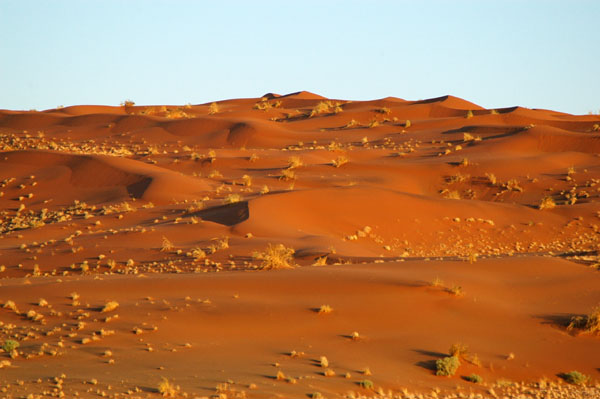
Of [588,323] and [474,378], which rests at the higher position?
[588,323]

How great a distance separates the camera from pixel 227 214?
22266mm

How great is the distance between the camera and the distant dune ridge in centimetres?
976

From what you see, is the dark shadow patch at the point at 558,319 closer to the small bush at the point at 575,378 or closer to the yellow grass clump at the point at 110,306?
the small bush at the point at 575,378

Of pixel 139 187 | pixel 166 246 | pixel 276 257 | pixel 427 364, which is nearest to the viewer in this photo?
pixel 427 364

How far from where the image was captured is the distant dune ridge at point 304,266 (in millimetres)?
9758

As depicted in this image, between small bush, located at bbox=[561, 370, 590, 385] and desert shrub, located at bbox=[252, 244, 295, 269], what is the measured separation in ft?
22.8

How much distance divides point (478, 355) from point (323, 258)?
276 inches

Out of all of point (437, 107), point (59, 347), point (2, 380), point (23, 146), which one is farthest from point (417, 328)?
point (437, 107)

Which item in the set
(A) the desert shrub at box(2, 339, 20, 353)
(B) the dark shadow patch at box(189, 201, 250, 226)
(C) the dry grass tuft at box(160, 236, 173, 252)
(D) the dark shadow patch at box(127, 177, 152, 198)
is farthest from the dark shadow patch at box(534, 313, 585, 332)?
(D) the dark shadow patch at box(127, 177, 152, 198)

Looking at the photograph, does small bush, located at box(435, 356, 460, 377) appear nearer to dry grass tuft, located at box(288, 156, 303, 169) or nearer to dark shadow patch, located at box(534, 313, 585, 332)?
dark shadow patch, located at box(534, 313, 585, 332)

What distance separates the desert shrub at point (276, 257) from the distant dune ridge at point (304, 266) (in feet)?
0.19

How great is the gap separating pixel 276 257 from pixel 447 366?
673 centimetres

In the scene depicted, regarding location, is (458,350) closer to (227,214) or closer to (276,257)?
(276,257)

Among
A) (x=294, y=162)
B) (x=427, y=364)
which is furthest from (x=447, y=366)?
(x=294, y=162)
